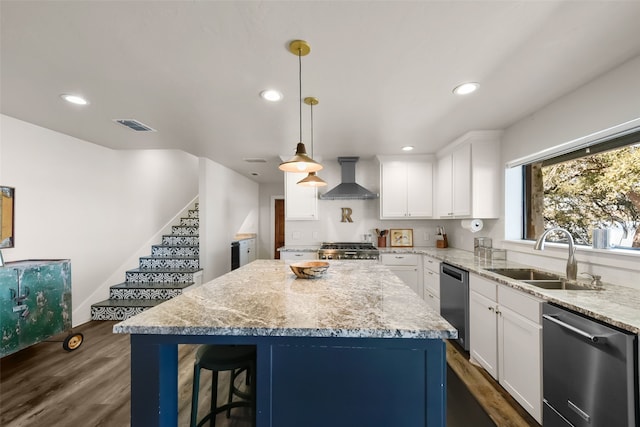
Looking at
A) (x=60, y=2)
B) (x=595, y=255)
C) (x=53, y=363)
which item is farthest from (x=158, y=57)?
(x=595, y=255)

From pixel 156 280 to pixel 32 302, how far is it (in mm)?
1830

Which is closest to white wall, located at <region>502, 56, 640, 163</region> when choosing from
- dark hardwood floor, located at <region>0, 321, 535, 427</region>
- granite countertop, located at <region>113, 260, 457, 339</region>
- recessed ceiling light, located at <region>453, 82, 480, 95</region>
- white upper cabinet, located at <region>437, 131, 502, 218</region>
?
white upper cabinet, located at <region>437, 131, 502, 218</region>

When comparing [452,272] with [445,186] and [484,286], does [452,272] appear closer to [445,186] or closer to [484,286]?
[484,286]

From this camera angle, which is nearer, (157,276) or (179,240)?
(157,276)

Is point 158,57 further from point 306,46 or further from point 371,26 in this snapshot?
point 371,26

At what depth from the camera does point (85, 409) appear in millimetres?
1957

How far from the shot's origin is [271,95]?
2.22m

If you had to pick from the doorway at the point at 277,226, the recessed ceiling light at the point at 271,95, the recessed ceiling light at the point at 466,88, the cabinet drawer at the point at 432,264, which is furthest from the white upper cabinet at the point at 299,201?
the doorway at the point at 277,226

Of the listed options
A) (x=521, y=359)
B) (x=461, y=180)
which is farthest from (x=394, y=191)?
(x=521, y=359)

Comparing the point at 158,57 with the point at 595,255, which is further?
the point at 595,255

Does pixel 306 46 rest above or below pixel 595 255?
above

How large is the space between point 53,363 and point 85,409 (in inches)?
42.3

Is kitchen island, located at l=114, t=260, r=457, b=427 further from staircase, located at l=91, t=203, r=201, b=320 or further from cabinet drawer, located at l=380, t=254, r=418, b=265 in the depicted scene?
staircase, located at l=91, t=203, r=201, b=320

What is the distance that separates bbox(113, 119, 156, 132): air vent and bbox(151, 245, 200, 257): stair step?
251 cm
